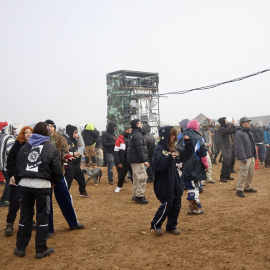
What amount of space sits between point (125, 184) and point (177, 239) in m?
6.02

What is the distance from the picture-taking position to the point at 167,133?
16.6 feet

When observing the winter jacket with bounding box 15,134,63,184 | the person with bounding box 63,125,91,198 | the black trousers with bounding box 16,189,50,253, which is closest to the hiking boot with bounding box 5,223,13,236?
the black trousers with bounding box 16,189,50,253

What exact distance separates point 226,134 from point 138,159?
4213 millimetres

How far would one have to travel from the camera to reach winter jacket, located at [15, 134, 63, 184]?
4.27 meters

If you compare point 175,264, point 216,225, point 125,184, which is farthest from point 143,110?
point 175,264

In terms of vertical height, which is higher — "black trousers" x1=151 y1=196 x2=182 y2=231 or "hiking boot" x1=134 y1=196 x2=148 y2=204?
"black trousers" x1=151 y1=196 x2=182 y2=231

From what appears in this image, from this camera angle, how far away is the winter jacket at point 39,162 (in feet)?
14.0

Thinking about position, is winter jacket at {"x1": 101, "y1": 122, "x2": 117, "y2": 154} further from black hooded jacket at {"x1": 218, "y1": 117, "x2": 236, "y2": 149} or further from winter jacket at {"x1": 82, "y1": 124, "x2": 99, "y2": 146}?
black hooded jacket at {"x1": 218, "y1": 117, "x2": 236, "y2": 149}

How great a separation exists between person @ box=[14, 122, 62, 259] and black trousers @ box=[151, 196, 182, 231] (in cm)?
179

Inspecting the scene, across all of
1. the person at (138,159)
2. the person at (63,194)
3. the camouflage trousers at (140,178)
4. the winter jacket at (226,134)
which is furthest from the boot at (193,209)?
the winter jacket at (226,134)

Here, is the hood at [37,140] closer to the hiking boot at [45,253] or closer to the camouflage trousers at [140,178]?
the hiking boot at [45,253]

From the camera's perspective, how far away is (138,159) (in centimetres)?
765

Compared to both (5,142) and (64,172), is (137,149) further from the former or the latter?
(5,142)

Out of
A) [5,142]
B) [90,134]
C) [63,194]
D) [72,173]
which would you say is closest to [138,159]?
[72,173]
